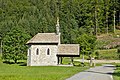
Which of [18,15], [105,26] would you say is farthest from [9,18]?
[105,26]

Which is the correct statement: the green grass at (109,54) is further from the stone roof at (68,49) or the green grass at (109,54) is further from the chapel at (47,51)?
the chapel at (47,51)

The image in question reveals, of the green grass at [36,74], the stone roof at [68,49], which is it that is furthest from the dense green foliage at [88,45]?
the green grass at [36,74]

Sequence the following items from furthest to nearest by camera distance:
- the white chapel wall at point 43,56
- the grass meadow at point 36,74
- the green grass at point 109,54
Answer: the green grass at point 109,54 → the white chapel wall at point 43,56 → the grass meadow at point 36,74

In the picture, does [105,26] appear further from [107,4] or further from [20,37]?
[20,37]

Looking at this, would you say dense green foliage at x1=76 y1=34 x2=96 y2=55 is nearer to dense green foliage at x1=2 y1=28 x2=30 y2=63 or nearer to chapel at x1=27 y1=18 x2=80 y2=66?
chapel at x1=27 y1=18 x2=80 y2=66

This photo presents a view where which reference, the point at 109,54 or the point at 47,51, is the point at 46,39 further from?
the point at 109,54

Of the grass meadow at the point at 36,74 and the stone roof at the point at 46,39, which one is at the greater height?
the stone roof at the point at 46,39

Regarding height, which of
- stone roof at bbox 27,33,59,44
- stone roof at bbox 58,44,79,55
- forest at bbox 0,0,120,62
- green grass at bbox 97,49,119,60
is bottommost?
green grass at bbox 97,49,119,60

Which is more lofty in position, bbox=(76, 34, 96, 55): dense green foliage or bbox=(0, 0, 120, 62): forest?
bbox=(0, 0, 120, 62): forest

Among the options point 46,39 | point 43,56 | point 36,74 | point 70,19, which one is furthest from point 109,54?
point 36,74

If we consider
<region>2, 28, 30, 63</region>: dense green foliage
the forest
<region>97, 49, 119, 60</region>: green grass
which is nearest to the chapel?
<region>2, 28, 30, 63</region>: dense green foliage

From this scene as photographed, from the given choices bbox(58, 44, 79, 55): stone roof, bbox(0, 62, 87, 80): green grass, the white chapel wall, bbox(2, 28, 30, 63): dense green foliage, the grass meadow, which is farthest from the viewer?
bbox(2, 28, 30, 63): dense green foliage

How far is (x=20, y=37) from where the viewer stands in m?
67.2

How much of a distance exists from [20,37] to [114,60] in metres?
21.8
